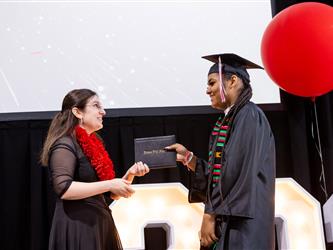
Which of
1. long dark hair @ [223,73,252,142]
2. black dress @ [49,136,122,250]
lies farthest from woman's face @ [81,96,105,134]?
long dark hair @ [223,73,252,142]

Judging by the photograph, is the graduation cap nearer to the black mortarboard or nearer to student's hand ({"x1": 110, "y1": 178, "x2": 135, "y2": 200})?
the black mortarboard

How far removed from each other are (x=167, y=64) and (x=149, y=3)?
0.56 metres

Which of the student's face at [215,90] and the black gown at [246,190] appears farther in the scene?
the student's face at [215,90]

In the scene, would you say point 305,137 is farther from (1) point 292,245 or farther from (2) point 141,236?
(2) point 141,236

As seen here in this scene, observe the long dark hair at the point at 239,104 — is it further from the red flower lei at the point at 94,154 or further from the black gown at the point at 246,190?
the red flower lei at the point at 94,154

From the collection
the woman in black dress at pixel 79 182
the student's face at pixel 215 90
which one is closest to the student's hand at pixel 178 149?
the woman in black dress at pixel 79 182

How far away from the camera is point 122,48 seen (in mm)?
4336

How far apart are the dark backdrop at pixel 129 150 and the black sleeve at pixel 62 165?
1445 millimetres

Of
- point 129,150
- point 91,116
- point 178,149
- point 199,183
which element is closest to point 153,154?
point 178,149

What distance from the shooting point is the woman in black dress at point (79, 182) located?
272 cm

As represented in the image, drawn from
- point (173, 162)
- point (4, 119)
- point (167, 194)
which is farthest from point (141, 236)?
point (4, 119)

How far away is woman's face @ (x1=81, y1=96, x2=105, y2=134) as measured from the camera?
10.1 ft

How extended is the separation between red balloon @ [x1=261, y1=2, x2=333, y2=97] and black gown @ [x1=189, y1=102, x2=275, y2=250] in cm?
115

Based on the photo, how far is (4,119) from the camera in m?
4.14
